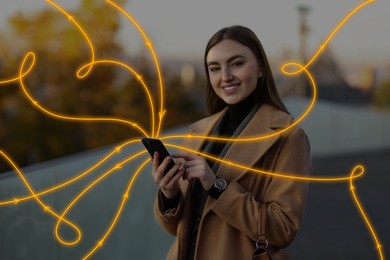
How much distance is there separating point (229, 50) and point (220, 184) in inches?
15.9

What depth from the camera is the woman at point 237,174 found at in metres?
2.37

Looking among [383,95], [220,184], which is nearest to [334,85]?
[383,95]

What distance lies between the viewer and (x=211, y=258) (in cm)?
247

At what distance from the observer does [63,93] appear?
20.6m

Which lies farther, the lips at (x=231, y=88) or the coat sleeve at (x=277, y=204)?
the lips at (x=231, y=88)

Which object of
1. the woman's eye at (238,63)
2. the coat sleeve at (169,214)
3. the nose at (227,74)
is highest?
the woman's eye at (238,63)

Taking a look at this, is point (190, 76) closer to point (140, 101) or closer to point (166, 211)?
point (140, 101)

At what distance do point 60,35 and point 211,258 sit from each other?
18.6m

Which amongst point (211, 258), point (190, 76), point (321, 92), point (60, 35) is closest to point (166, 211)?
point (211, 258)

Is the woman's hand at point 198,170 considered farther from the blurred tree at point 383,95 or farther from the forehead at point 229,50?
the blurred tree at point 383,95

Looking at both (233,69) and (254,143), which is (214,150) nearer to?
(254,143)

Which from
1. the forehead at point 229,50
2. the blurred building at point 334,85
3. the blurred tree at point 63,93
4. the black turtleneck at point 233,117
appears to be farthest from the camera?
the blurred building at point 334,85

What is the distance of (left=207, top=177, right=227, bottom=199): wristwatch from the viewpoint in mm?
2398

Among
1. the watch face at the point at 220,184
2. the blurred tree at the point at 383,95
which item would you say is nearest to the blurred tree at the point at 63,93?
the blurred tree at the point at 383,95
